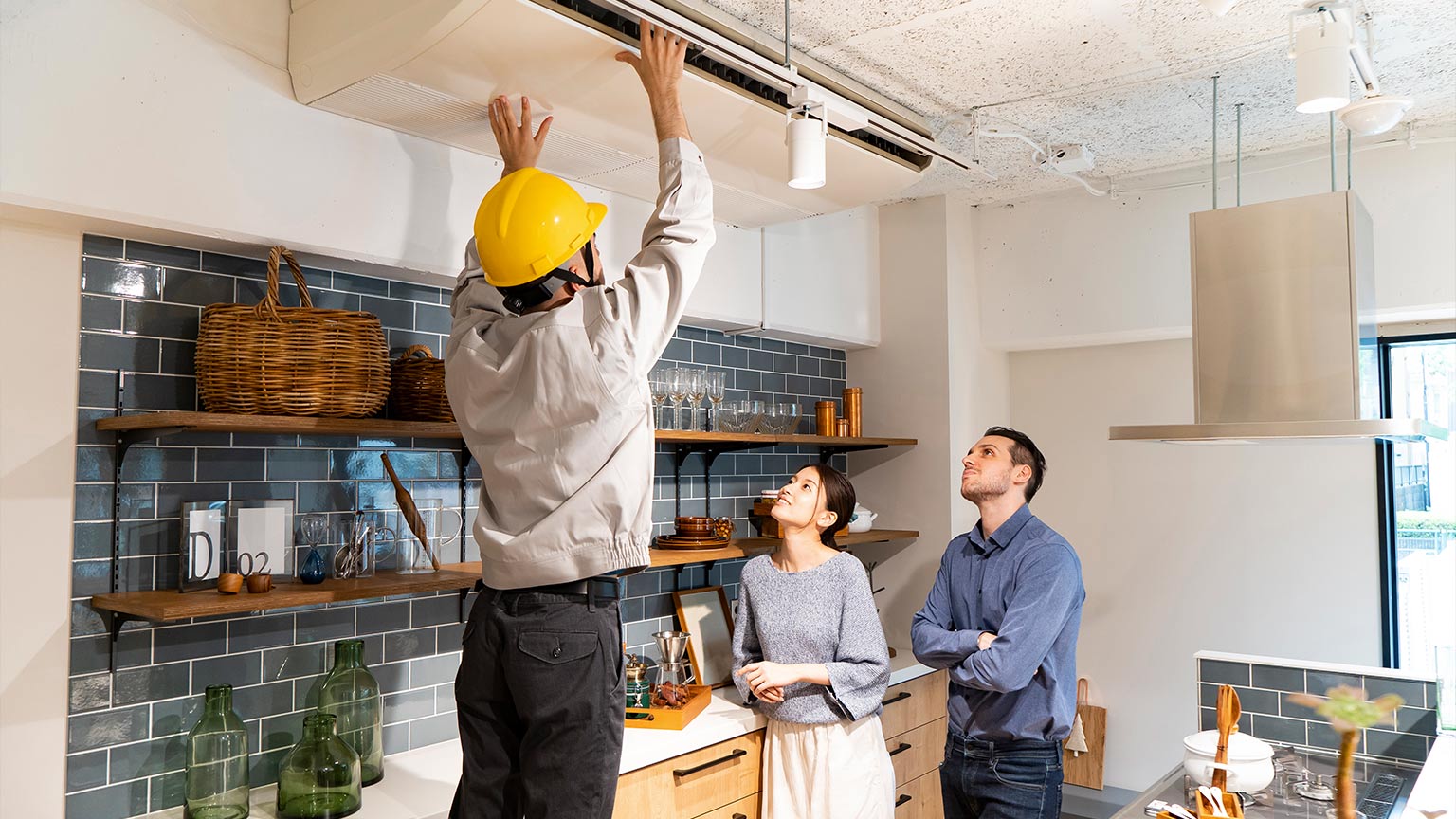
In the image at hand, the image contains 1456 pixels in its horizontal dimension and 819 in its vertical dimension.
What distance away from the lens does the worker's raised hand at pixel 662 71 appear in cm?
212

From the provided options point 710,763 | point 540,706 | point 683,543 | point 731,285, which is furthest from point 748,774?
point 731,285

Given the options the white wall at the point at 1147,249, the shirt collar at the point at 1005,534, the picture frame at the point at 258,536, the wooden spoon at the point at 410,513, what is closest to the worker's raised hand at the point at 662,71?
the wooden spoon at the point at 410,513

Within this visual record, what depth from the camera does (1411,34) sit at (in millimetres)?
2664

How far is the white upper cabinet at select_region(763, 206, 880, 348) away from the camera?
3.88m

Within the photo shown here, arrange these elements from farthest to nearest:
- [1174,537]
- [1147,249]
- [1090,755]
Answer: [1090,755]
[1174,537]
[1147,249]

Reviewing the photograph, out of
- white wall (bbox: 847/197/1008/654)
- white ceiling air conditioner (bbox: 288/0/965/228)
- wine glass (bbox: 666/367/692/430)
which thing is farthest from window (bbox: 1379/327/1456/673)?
wine glass (bbox: 666/367/692/430)

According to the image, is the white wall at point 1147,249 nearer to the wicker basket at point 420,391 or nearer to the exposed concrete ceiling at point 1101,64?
the exposed concrete ceiling at point 1101,64

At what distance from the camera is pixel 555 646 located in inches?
71.3

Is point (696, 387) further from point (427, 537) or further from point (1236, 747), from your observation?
point (1236, 747)

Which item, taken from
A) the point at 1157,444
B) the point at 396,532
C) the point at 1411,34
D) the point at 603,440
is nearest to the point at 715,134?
the point at 603,440

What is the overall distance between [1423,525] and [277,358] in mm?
3890

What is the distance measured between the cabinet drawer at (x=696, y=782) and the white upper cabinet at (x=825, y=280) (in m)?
1.60

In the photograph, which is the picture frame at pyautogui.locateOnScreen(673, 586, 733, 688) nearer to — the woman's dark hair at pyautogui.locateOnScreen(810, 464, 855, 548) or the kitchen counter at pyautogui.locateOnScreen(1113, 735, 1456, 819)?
the woman's dark hair at pyautogui.locateOnScreen(810, 464, 855, 548)

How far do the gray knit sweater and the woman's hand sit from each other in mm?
58
